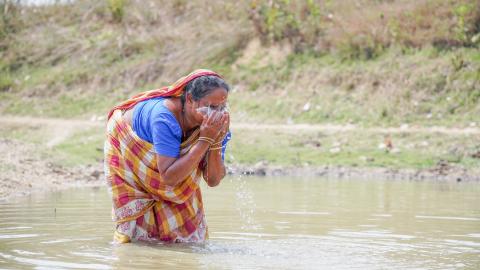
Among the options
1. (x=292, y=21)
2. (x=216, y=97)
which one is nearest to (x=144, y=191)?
(x=216, y=97)

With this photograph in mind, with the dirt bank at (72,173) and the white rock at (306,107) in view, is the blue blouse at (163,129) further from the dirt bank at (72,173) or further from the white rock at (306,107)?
the white rock at (306,107)

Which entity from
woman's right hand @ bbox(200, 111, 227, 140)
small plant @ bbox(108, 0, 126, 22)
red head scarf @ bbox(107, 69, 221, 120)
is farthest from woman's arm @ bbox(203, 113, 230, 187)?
small plant @ bbox(108, 0, 126, 22)

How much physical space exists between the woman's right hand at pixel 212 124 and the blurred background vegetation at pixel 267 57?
8686 mm

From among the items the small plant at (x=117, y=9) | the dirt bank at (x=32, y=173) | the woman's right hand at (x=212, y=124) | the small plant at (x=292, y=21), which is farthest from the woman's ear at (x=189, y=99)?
the small plant at (x=117, y=9)

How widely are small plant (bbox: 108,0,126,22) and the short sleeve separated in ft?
67.4

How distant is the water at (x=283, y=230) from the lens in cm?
604

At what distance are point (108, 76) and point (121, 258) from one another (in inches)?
709

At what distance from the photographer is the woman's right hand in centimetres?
599

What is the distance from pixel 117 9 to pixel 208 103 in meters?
20.7

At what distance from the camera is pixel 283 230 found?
8.11 metres

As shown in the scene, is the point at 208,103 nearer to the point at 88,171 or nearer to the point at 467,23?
the point at 88,171

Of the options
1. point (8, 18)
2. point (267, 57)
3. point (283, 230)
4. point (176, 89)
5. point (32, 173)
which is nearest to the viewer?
point (176, 89)

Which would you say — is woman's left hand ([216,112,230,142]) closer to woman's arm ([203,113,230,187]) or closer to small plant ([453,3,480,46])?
woman's arm ([203,113,230,187])

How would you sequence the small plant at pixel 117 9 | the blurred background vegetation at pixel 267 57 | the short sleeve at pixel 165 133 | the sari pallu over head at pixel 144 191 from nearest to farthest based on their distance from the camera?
the short sleeve at pixel 165 133 < the sari pallu over head at pixel 144 191 < the blurred background vegetation at pixel 267 57 < the small plant at pixel 117 9
